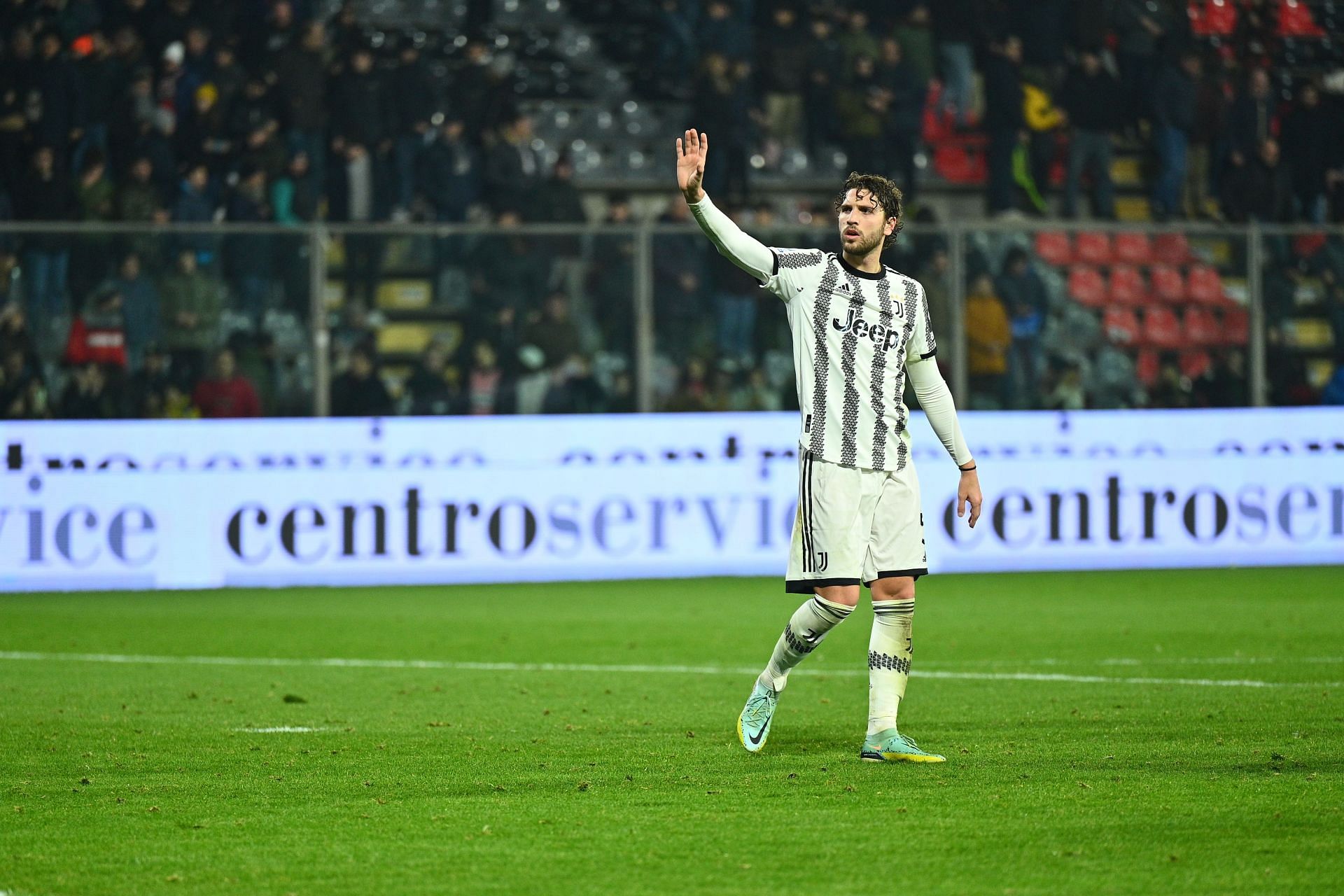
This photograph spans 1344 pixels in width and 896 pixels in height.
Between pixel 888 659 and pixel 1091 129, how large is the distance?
15077 millimetres

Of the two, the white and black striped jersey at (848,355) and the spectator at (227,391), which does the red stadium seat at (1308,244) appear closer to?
the spectator at (227,391)

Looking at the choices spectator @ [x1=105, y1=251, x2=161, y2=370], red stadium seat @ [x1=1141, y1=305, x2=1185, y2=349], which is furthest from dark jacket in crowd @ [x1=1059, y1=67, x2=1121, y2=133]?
spectator @ [x1=105, y1=251, x2=161, y2=370]

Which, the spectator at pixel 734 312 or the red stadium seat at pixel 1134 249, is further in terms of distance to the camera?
the red stadium seat at pixel 1134 249

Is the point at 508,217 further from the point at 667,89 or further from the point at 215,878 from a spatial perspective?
the point at 215,878

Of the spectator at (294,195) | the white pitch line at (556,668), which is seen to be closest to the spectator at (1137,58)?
the spectator at (294,195)

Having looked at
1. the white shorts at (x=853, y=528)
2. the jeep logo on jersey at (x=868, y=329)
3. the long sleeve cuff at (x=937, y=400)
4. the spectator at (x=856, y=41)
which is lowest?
the white shorts at (x=853, y=528)

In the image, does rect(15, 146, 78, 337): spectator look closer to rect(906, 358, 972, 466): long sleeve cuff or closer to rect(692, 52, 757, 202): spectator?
rect(692, 52, 757, 202): spectator

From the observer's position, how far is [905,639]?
6.87 meters

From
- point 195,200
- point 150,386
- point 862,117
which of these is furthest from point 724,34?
point 150,386

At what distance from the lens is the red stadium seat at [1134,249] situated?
672 inches

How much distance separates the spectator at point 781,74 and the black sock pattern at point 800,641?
47.2ft

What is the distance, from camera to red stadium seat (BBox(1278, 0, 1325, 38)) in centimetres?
2372

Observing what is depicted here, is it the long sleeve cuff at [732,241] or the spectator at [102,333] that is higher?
the spectator at [102,333]

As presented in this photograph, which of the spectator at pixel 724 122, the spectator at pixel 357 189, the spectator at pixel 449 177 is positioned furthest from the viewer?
the spectator at pixel 724 122
